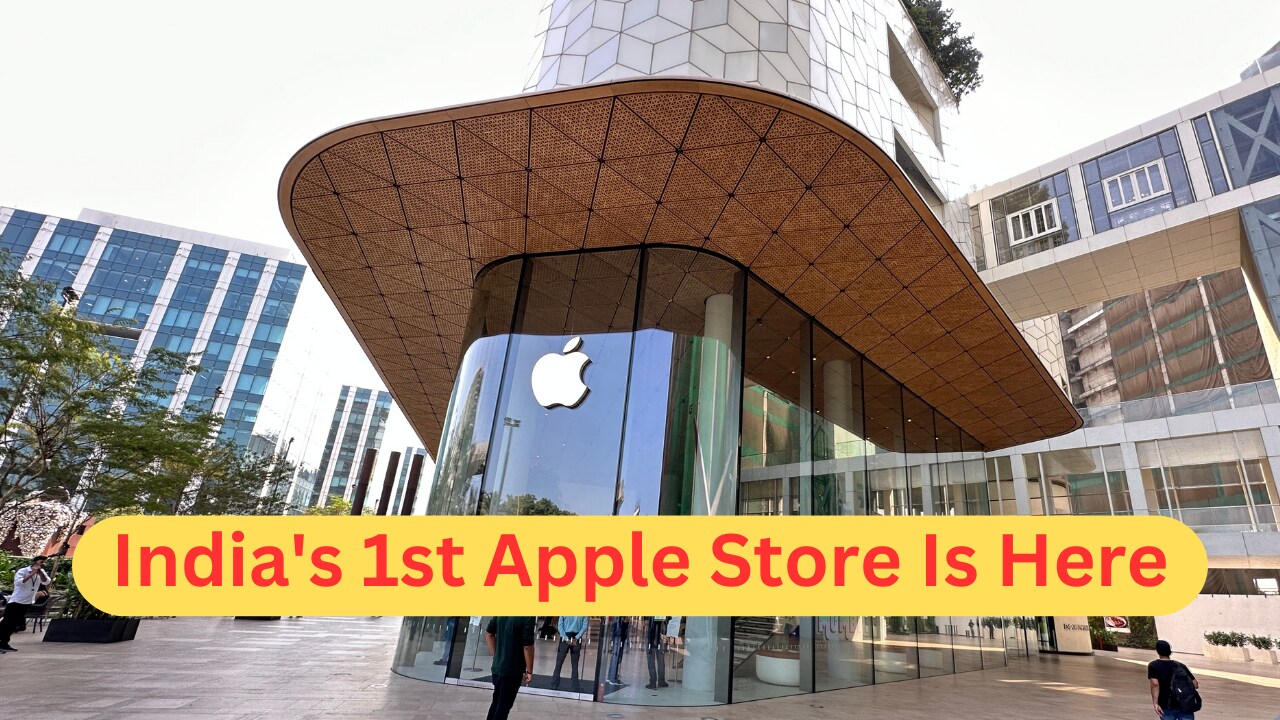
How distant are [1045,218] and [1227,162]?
4616mm

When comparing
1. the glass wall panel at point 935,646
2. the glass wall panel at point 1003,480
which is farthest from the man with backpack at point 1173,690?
the glass wall panel at point 1003,480

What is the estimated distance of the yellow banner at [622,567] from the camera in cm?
695

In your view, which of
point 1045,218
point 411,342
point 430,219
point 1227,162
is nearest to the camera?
point 430,219

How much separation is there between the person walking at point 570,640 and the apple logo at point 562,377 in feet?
9.19

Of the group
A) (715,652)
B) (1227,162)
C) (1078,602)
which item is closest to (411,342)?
(715,652)

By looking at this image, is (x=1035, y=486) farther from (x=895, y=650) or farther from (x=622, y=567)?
(x=622, y=567)

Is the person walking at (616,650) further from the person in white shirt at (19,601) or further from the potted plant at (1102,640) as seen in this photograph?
the potted plant at (1102,640)

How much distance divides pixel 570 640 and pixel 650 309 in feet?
14.9

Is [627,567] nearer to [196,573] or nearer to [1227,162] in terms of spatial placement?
[196,573]

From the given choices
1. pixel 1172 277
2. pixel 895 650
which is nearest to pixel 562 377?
pixel 895 650

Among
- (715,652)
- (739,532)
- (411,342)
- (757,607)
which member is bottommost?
(715,652)

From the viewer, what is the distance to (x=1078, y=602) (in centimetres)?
763

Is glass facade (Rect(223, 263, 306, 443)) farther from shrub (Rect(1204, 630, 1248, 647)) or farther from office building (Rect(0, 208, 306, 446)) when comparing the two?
shrub (Rect(1204, 630, 1248, 647))

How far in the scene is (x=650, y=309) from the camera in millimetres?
9039
